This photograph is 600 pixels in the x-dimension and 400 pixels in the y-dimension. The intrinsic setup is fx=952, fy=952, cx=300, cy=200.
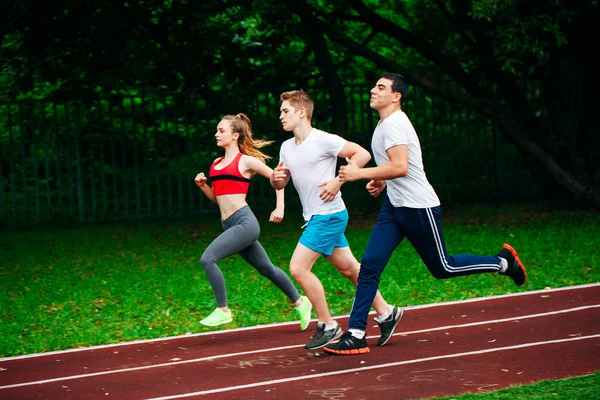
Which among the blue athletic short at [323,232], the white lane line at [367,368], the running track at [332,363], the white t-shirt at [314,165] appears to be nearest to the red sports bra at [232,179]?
the white t-shirt at [314,165]

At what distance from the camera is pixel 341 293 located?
380 inches

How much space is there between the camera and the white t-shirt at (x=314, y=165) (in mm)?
7109

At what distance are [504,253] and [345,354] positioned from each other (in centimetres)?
161

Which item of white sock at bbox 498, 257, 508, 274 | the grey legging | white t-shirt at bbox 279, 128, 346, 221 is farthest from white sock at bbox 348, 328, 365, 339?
white sock at bbox 498, 257, 508, 274

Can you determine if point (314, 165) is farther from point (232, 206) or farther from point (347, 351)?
point (347, 351)

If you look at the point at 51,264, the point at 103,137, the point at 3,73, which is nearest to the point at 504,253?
the point at 51,264

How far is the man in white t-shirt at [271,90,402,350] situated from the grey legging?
0.68 meters

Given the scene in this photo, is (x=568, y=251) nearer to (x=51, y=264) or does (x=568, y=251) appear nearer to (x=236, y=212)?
(x=236, y=212)

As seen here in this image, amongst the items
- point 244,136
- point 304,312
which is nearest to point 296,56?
point 244,136

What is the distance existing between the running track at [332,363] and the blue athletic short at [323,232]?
0.80 meters

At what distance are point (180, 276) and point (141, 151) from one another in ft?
26.2

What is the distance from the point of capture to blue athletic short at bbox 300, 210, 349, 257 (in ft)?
23.4

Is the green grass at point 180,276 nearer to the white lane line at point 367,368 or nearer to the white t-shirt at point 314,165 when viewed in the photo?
the white lane line at point 367,368

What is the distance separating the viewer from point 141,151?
18469 millimetres
